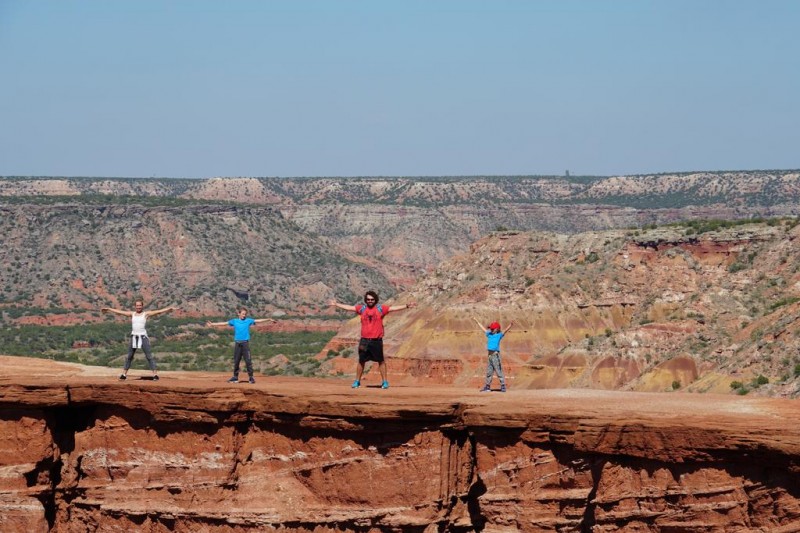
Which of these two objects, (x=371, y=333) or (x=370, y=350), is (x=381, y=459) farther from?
(x=371, y=333)

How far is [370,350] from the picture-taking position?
23.5m

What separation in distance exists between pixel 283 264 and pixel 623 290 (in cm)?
8576

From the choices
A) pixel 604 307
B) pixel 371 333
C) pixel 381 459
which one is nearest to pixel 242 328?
pixel 371 333

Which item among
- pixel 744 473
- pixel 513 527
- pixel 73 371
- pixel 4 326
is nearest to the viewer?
pixel 744 473

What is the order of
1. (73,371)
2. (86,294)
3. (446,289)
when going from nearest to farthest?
(73,371) < (446,289) < (86,294)

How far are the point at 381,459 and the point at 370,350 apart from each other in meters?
2.80

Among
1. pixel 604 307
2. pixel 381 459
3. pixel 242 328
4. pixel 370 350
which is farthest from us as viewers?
pixel 604 307

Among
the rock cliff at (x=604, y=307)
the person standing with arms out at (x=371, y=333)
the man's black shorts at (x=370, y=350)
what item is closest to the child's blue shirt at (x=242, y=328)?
the person standing with arms out at (x=371, y=333)

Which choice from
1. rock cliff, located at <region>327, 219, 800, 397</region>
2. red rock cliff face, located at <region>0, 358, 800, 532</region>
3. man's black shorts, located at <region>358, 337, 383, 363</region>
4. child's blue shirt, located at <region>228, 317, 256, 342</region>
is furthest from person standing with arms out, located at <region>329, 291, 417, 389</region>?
rock cliff, located at <region>327, 219, 800, 397</region>

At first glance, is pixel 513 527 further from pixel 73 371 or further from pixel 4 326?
pixel 4 326

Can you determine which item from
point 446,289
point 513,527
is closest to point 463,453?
point 513,527

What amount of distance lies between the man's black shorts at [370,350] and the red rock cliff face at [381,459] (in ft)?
1.83

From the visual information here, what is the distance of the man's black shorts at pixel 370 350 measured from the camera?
76.9 ft

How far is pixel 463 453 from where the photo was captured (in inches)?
823
